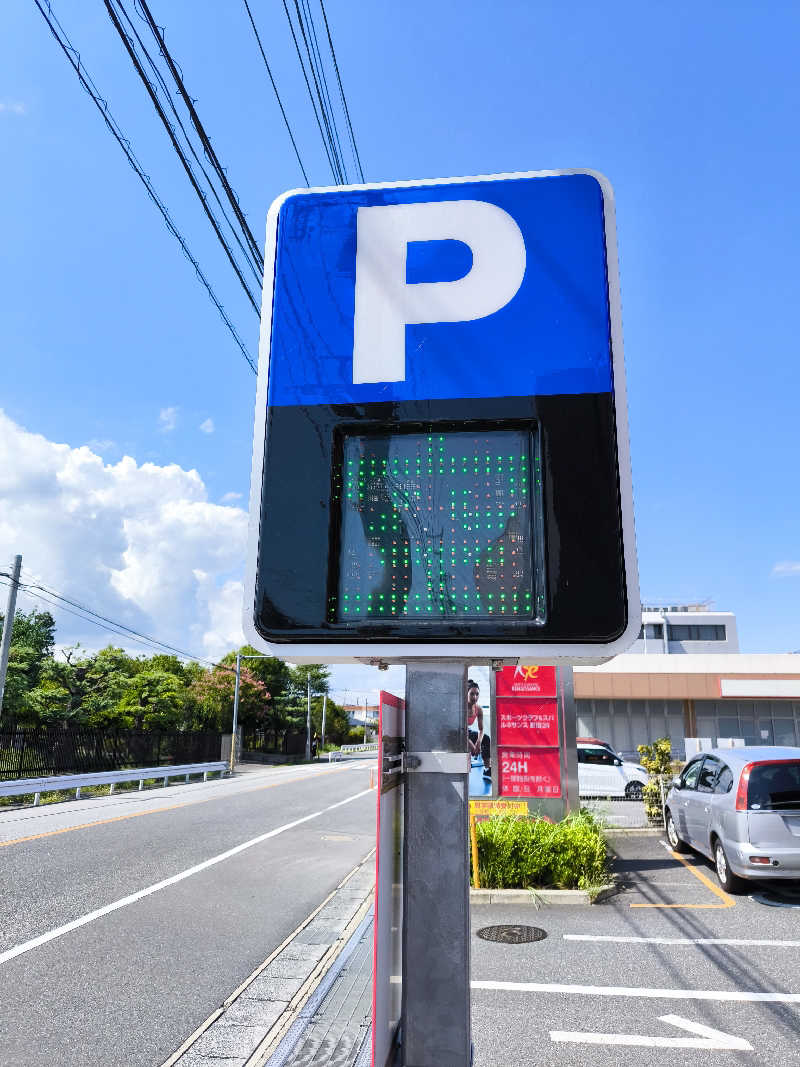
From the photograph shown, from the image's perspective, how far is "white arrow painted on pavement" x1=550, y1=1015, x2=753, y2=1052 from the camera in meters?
4.51

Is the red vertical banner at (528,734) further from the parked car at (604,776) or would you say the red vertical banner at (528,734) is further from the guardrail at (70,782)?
the guardrail at (70,782)

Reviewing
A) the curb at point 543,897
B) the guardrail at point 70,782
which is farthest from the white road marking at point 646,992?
the guardrail at point 70,782

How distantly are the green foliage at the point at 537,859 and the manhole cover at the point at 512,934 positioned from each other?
4.30 ft

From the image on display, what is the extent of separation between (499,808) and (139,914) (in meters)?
4.23

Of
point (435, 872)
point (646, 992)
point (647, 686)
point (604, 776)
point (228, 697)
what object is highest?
point (647, 686)

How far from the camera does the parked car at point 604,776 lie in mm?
19094

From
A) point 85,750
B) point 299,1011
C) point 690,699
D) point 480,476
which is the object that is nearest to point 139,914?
point 299,1011

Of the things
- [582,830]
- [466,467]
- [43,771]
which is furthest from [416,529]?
[43,771]

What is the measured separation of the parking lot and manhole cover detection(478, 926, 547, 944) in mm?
91

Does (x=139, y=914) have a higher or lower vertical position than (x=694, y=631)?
lower

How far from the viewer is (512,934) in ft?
22.7

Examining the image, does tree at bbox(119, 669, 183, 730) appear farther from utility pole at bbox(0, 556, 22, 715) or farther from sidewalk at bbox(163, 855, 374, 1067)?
sidewalk at bbox(163, 855, 374, 1067)

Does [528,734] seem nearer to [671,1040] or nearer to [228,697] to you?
[671,1040]

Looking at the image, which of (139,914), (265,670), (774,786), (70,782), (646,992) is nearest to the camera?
(646,992)
